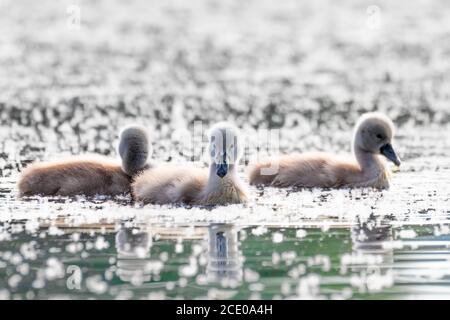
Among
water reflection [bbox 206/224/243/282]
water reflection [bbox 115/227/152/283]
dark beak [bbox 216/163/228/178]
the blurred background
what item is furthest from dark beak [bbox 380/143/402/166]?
water reflection [bbox 115/227/152/283]

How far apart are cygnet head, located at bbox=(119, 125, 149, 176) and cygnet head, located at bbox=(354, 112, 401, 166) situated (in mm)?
2244

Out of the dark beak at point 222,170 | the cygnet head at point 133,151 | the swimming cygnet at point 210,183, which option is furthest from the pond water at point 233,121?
the cygnet head at point 133,151

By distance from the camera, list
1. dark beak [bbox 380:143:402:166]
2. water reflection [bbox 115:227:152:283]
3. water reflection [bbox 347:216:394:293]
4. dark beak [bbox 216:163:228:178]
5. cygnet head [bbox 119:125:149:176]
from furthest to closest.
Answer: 1. dark beak [bbox 380:143:402:166]
2. cygnet head [bbox 119:125:149:176]
3. dark beak [bbox 216:163:228:178]
4. water reflection [bbox 115:227:152:283]
5. water reflection [bbox 347:216:394:293]

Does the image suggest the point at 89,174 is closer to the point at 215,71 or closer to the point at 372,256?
the point at 372,256

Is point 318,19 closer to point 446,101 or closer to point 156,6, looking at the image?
point 156,6

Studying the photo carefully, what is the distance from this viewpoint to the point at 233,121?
623 inches

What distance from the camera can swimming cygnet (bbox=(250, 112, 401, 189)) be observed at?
1191 cm

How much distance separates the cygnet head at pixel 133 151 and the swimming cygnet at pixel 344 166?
1.28 meters

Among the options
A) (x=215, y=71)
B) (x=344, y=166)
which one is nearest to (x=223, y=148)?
(x=344, y=166)

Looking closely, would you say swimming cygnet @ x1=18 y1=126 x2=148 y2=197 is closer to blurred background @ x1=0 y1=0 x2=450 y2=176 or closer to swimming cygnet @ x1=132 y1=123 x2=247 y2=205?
swimming cygnet @ x1=132 y1=123 x2=247 y2=205

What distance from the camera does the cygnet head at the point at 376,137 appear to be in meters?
12.3

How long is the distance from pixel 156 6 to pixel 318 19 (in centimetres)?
375

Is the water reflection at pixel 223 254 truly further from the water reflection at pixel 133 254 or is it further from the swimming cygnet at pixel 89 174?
the swimming cygnet at pixel 89 174
